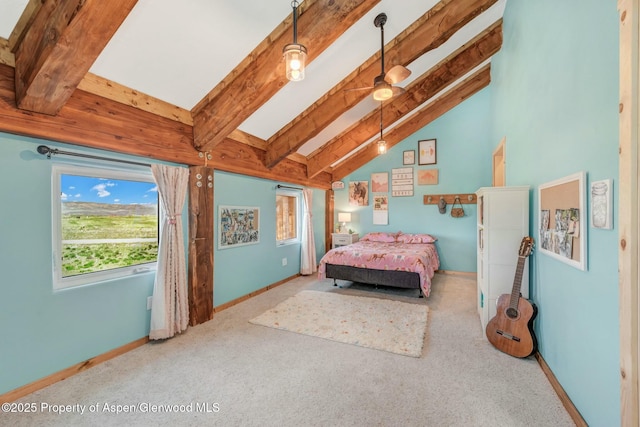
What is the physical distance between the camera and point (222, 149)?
360cm

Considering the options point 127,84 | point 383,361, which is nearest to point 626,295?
point 383,361

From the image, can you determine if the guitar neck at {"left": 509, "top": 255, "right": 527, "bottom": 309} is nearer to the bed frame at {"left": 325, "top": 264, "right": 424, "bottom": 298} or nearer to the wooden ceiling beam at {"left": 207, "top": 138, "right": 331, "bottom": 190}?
the bed frame at {"left": 325, "top": 264, "right": 424, "bottom": 298}

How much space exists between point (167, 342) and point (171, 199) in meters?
1.51

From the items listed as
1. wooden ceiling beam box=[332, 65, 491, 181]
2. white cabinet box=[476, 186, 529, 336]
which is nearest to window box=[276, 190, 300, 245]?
wooden ceiling beam box=[332, 65, 491, 181]

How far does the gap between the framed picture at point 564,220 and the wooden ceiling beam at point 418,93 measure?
277 cm

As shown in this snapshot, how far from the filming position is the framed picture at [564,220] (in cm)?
164

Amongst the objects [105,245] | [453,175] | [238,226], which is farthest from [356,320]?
[453,175]

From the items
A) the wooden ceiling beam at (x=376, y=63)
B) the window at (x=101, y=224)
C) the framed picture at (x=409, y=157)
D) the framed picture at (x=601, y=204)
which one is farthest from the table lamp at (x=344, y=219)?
the framed picture at (x=601, y=204)

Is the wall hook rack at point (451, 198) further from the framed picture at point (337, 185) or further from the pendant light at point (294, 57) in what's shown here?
the pendant light at point (294, 57)

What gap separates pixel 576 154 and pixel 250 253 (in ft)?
12.7

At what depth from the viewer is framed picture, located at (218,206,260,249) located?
3762mm

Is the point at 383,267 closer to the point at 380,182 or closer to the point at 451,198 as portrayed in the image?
the point at 451,198

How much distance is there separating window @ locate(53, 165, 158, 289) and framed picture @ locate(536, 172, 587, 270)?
366 cm

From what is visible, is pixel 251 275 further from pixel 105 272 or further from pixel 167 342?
pixel 105 272
